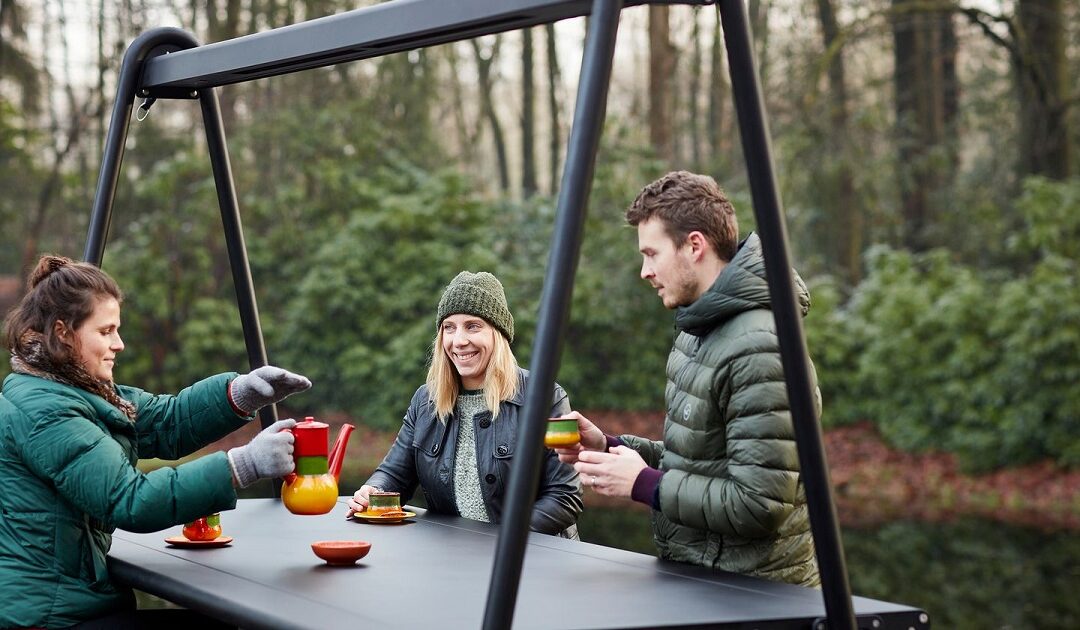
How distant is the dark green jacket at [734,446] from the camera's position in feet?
8.25

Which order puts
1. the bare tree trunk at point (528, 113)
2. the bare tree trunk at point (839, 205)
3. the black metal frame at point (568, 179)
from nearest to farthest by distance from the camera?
1. the black metal frame at point (568, 179)
2. the bare tree trunk at point (839, 205)
3. the bare tree trunk at point (528, 113)

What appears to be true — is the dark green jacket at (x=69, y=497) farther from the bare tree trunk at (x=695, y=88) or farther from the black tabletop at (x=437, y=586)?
the bare tree trunk at (x=695, y=88)

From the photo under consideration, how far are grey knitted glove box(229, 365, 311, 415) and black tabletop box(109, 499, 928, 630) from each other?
12.4 inches

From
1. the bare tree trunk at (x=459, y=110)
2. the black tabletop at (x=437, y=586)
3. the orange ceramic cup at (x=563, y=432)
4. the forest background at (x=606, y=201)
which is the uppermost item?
the bare tree trunk at (x=459, y=110)

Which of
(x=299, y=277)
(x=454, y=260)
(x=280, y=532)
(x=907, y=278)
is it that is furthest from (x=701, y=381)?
(x=299, y=277)

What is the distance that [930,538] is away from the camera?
31.7ft

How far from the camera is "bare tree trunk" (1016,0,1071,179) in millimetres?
12414

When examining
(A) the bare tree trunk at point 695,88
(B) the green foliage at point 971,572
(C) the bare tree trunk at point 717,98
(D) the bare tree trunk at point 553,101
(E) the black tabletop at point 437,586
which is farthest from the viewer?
(D) the bare tree trunk at point 553,101

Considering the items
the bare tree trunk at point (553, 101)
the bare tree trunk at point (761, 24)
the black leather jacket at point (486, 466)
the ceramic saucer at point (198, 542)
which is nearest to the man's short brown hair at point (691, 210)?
the black leather jacket at point (486, 466)

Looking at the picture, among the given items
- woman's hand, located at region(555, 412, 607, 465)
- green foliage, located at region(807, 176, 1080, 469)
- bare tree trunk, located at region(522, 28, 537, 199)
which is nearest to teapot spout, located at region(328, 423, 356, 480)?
woman's hand, located at region(555, 412, 607, 465)

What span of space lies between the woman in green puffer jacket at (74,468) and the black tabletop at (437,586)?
0.36 ft

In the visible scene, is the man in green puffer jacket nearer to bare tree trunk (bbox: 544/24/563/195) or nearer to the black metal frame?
the black metal frame

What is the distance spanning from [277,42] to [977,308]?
982 cm

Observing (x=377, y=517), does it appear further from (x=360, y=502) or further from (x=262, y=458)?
(x=262, y=458)
